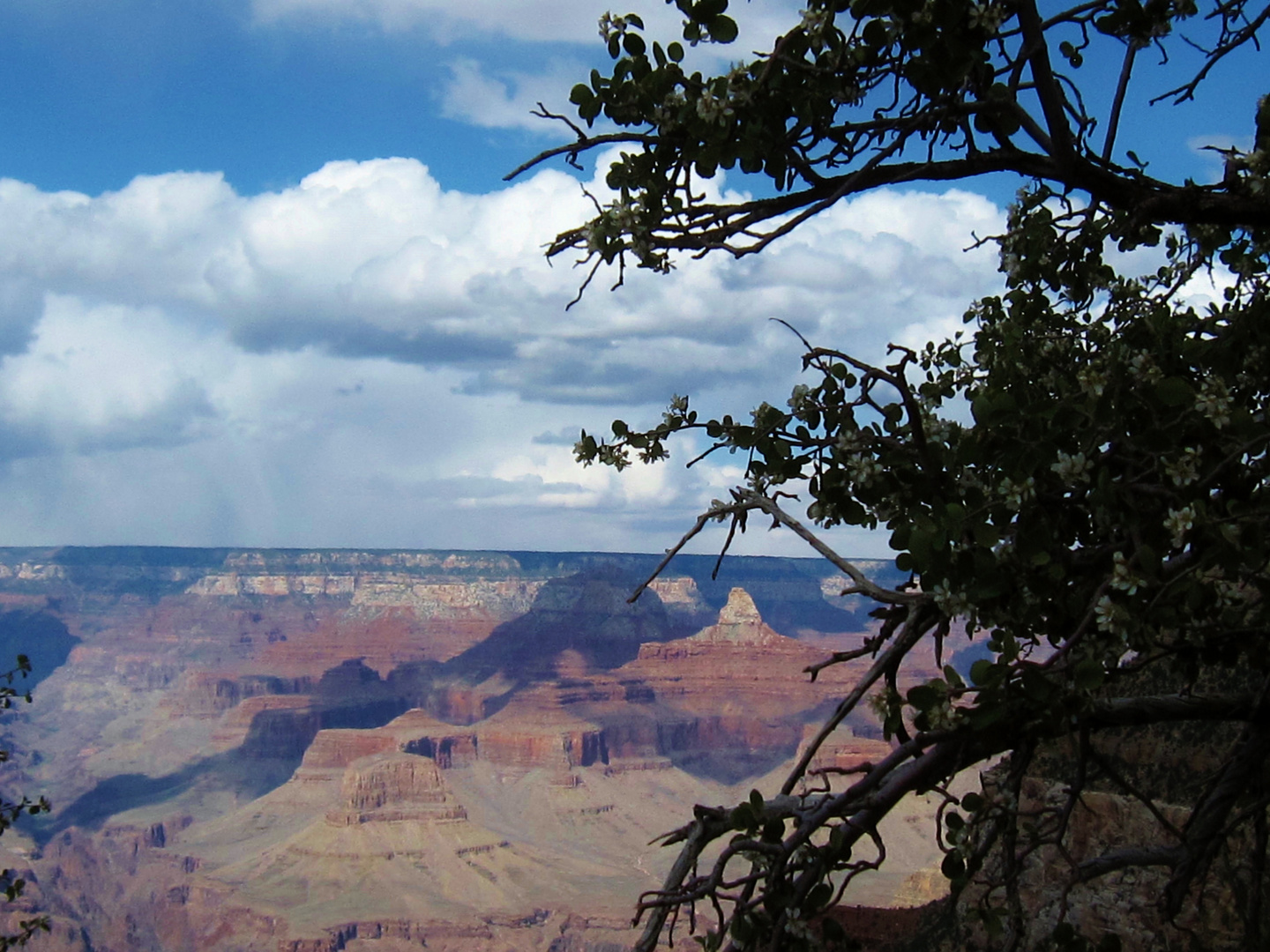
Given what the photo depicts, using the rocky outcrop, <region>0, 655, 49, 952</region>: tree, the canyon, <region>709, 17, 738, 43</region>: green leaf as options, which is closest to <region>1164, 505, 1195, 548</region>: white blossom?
<region>709, 17, 738, 43</region>: green leaf

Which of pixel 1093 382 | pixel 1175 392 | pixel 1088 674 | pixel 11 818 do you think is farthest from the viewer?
pixel 11 818

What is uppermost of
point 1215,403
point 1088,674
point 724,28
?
point 724,28

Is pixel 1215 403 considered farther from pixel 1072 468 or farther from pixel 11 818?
pixel 11 818

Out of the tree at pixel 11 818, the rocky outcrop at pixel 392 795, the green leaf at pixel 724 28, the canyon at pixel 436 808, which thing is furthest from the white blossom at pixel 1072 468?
the rocky outcrop at pixel 392 795

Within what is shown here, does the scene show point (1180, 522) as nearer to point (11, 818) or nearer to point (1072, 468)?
point (1072, 468)

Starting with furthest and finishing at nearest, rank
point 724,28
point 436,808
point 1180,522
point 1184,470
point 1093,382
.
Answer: point 436,808 → point 724,28 → point 1093,382 → point 1184,470 → point 1180,522

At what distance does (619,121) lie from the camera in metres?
5.28

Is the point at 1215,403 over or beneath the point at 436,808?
over

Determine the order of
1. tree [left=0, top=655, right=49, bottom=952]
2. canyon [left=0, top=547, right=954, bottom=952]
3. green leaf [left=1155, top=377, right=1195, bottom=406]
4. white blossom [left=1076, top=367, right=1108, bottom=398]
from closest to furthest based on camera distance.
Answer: green leaf [left=1155, top=377, right=1195, bottom=406], white blossom [left=1076, top=367, right=1108, bottom=398], tree [left=0, top=655, right=49, bottom=952], canyon [left=0, top=547, right=954, bottom=952]

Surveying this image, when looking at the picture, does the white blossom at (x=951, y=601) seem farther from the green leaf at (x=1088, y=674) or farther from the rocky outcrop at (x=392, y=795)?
the rocky outcrop at (x=392, y=795)

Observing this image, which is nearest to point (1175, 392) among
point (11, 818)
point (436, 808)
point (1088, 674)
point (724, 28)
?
point (1088, 674)

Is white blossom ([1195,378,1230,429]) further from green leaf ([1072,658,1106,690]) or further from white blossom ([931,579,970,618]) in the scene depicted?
white blossom ([931,579,970,618])

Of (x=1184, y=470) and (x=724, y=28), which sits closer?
(x=1184, y=470)

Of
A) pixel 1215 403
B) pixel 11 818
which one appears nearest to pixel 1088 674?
pixel 1215 403
